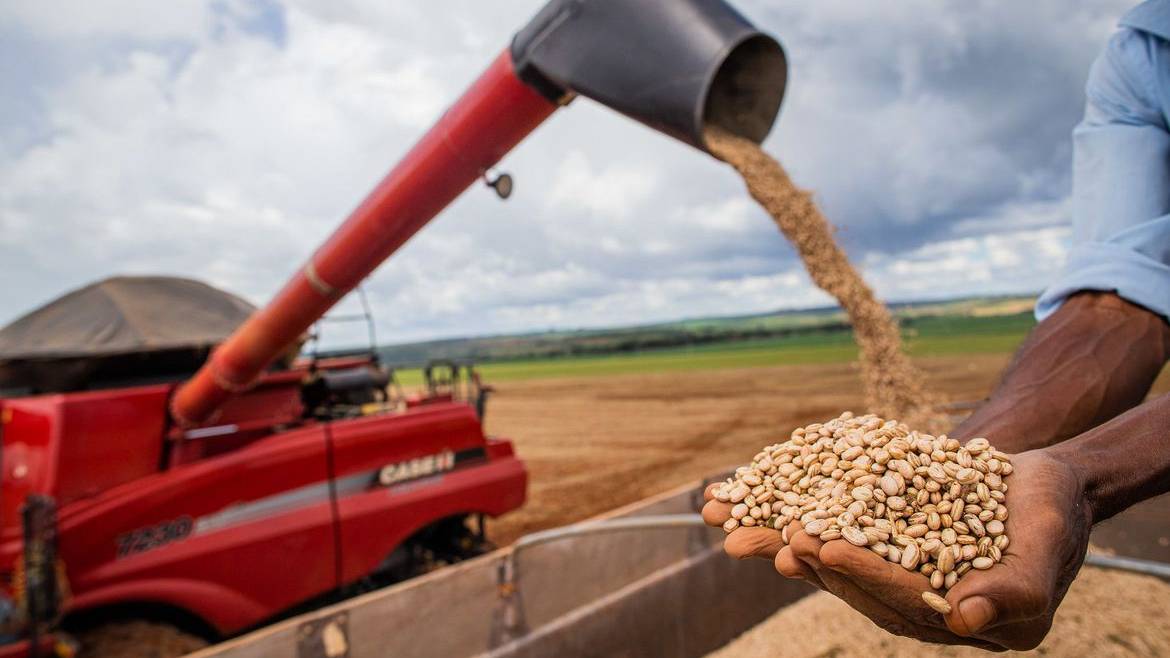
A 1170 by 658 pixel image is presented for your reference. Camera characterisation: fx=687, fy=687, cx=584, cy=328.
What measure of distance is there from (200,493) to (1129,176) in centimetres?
358

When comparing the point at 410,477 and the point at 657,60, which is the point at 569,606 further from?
the point at 657,60

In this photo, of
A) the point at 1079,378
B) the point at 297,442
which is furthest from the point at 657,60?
the point at 297,442

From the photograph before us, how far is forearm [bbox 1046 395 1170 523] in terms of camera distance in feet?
3.61

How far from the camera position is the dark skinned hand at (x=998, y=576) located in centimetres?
94

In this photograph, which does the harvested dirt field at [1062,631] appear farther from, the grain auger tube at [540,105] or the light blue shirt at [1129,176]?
the grain auger tube at [540,105]

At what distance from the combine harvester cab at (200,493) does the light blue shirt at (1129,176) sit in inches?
124

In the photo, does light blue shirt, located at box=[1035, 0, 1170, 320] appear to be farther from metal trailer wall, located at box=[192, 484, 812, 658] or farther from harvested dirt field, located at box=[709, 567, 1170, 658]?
metal trailer wall, located at box=[192, 484, 812, 658]

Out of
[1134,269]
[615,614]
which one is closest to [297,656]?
[615,614]

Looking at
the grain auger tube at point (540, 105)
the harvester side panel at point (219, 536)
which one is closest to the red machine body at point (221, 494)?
the harvester side panel at point (219, 536)

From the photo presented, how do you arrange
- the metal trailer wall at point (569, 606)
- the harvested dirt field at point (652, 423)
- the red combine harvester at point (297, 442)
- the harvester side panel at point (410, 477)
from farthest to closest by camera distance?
the harvested dirt field at point (652, 423), the harvester side panel at point (410, 477), the metal trailer wall at point (569, 606), the red combine harvester at point (297, 442)

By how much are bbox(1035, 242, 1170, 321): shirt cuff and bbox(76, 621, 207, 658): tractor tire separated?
3567mm

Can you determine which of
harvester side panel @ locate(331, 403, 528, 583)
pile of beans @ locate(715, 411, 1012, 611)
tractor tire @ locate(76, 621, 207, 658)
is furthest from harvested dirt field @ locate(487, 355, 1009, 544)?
tractor tire @ locate(76, 621, 207, 658)

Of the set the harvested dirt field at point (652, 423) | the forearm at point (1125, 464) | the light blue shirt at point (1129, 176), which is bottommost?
the harvested dirt field at point (652, 423)

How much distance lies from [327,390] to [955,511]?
403cm
